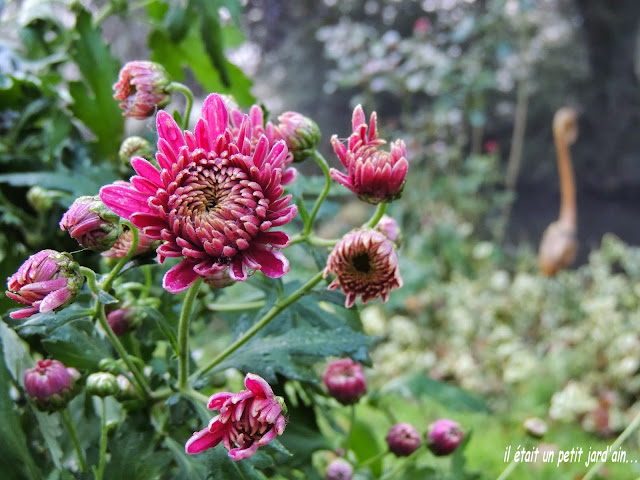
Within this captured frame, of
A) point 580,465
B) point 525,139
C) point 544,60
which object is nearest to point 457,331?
point 580,465

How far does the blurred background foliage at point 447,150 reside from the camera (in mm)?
459

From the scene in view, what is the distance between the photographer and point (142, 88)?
302 mm

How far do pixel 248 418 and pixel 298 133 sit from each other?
147mm

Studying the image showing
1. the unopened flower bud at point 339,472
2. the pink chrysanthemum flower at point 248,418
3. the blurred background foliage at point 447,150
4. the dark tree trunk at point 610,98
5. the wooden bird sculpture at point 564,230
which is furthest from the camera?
the dark tree trunk at point 610,98

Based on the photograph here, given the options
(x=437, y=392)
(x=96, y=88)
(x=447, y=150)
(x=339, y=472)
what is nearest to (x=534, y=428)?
(x=437, y=392)

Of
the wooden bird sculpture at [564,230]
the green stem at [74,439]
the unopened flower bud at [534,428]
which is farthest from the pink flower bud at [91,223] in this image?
the wooden bird sculpture at [564,230]

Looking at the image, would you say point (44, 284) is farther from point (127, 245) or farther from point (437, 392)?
point (437, 392)

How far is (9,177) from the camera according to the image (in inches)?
15.4

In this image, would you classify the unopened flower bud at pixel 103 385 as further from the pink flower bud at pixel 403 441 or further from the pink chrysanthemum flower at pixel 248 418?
the pink flower bud at pixel 403 441

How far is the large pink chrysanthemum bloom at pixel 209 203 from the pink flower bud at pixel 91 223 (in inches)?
0.5

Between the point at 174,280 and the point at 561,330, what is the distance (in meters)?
1.91

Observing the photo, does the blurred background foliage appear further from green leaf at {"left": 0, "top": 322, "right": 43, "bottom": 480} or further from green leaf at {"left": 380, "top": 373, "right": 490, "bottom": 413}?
green leaf at {"left": 0, "top": 322, "right": 43, "bottom": 480}

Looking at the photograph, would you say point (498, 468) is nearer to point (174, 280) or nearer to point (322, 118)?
point (174, 280)

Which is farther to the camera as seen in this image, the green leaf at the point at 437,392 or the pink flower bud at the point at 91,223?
the green leaf at the point at 437,392
